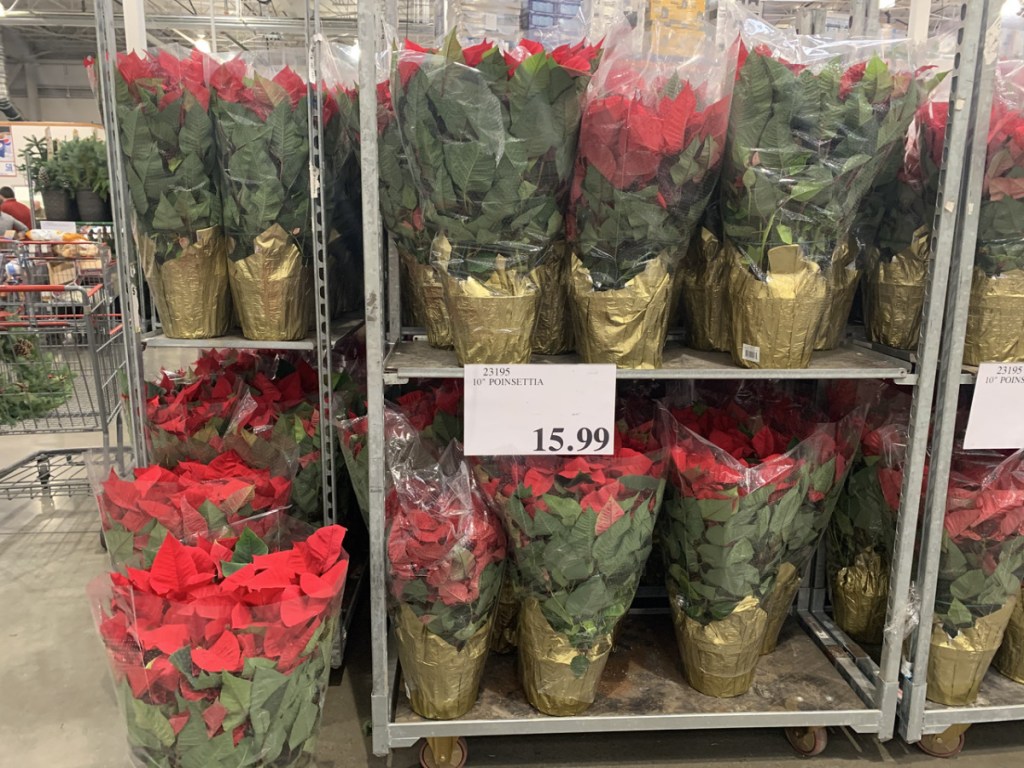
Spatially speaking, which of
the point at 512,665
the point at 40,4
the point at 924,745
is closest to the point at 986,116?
the point at 924,745

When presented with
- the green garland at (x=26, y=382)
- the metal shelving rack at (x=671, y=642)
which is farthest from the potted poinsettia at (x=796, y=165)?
the green garland at (x=26, y=382)

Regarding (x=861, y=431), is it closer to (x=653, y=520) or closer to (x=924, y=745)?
(x=653, y=520)

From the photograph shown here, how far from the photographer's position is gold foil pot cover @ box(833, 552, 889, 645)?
1872 millimetres

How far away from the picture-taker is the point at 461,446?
1.65 m

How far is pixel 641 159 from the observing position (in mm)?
1320

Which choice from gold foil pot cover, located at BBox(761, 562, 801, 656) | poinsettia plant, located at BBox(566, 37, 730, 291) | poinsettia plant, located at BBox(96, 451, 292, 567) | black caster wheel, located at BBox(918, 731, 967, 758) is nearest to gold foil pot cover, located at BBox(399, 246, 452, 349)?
poinsettia plant, located at BBox(566, 37, 730, 291)

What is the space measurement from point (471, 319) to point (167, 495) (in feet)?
2.54

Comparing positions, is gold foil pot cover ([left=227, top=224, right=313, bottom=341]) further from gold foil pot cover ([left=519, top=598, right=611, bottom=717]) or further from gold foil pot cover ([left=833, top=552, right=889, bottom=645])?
gold foil pot cover ([left=833, top=552, right=889, bottom=645])

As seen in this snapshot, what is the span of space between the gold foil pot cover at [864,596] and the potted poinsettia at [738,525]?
0.23 metres

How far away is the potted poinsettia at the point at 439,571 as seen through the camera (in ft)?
4.94

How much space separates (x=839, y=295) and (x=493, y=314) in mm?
792

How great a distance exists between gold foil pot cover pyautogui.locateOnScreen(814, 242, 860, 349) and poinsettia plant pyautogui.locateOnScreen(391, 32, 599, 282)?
650 mm

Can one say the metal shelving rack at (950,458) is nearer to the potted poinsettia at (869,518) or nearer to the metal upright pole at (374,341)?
the potted poinsettia at (869,518)

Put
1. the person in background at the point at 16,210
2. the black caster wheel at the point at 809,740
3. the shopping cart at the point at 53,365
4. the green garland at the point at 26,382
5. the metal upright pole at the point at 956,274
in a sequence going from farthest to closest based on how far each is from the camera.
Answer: the person in background at the point at 16,210 < the green garland at the point at 26,382 < the shopping cart at the point at 53,365 < the black caster wheel at the point at 809,740 < the metal upright pole at the point at 956,274
